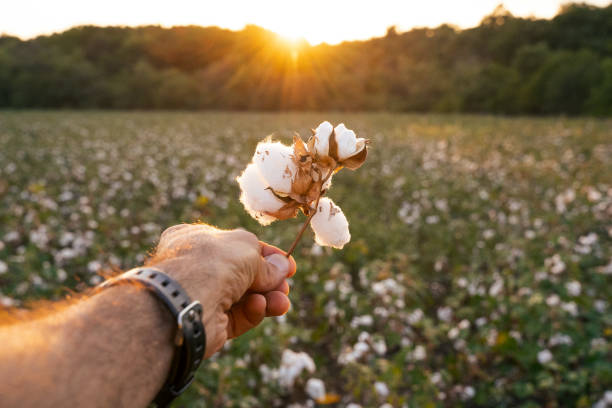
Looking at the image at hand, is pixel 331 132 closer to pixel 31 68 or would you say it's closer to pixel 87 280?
pixel 87 280

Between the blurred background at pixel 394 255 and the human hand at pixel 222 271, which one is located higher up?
the human hand at pixel 222 271

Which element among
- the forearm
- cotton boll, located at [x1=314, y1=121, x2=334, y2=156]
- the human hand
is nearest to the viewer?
the forearm

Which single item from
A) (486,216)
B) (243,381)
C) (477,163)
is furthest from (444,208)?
(243,381)

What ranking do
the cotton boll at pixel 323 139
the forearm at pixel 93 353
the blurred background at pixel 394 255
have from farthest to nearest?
the blurred background at pixel 394 255 → the cotton boll at pixel 323 139 → the forearm at pixel 93 353

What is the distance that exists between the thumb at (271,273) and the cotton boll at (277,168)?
0.21 m

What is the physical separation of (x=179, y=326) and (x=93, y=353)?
167 mm

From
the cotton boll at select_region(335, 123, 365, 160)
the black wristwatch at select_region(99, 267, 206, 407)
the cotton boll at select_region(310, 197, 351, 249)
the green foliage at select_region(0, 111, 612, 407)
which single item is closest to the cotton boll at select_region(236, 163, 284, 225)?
the cotton boll at select_region(310, 197, 351, 249)

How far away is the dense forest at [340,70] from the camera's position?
39750 mm

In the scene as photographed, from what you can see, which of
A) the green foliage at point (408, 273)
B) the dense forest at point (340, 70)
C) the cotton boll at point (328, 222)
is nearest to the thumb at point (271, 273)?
the cotton boll at point (328, 222)

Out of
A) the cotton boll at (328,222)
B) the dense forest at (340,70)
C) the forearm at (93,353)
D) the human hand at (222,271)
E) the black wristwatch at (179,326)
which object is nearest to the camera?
the forearm at (93,353)

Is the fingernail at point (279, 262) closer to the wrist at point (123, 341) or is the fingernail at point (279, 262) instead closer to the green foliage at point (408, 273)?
the wrist at point (123, 341)

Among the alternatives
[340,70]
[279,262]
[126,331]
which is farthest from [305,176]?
[340,70]

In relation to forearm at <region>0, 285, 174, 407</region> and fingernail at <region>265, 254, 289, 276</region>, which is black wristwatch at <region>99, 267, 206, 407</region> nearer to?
forearm at <region>0, 285, 174, 407</region>

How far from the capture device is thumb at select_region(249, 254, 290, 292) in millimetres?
1193
